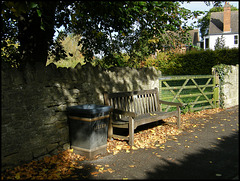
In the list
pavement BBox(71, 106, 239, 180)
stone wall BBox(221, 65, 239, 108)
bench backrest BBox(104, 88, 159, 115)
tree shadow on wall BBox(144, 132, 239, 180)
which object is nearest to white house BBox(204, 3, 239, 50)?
stone wall BBox(221, 65, 239, 108)

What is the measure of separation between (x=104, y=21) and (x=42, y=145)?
356 cm

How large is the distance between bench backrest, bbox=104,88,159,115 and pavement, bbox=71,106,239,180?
3.59ft

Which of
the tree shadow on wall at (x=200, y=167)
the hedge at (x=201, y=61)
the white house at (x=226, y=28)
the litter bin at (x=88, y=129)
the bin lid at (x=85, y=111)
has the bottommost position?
the tree shadow on wall at (x=200, y=167)

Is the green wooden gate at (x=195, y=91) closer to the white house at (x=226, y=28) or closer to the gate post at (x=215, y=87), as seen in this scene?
the gate post at (x=215, y=87)

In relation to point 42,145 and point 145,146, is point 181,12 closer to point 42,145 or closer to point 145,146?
point 145,146

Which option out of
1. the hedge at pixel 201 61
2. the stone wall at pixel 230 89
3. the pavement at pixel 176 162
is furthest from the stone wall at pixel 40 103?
the hedge at pixel 201 61

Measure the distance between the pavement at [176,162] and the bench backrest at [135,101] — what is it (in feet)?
3.59

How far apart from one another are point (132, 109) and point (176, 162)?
212 centimetres

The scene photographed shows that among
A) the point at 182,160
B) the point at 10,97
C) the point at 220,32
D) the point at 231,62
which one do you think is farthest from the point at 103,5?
the point at 220,32

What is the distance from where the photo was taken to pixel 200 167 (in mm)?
4164

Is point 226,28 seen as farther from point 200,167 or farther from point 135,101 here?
point 200,167

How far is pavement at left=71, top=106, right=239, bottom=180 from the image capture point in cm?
382

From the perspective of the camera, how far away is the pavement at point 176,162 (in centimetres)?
382

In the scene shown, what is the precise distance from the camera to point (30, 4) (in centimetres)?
403
